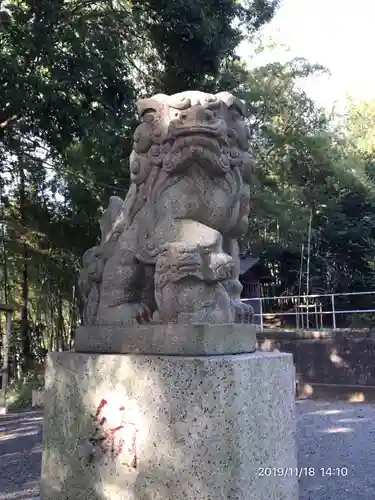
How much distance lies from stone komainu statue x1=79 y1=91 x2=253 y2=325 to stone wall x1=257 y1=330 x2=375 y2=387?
5338 millimetres

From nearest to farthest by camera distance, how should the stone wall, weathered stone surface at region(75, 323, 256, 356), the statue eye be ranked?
weathered stone surface at region(75, 323, 256, 356) < the statue eye < the stone wall

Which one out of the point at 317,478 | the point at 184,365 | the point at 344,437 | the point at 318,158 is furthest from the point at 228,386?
the point at 318,158

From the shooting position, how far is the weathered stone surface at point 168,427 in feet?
6.86

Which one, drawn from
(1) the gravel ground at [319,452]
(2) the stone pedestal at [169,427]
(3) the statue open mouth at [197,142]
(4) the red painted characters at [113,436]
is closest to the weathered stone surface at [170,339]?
(2) the stone pedestal at [169,427]

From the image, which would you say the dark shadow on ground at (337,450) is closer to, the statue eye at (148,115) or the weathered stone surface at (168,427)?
the weathered stone surface at (168,427)

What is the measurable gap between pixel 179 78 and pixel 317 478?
519cm

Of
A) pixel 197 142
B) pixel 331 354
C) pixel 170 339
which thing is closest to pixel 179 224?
pixel 197 142

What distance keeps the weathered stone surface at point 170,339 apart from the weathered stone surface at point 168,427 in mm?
62

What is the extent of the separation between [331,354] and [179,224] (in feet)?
19.3

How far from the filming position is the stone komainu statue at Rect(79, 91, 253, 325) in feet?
7.86

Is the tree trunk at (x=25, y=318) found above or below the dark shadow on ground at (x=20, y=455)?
above

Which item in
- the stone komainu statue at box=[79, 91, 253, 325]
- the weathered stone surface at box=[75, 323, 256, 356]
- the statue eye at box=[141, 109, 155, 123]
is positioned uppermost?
the statue eye at box=[141, 109, 155, 123]

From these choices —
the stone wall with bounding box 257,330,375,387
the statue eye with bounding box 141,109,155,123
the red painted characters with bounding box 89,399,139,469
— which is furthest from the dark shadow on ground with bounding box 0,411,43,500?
the stone wall with bounding box 257,330,375,387

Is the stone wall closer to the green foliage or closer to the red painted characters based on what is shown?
the green foliage
